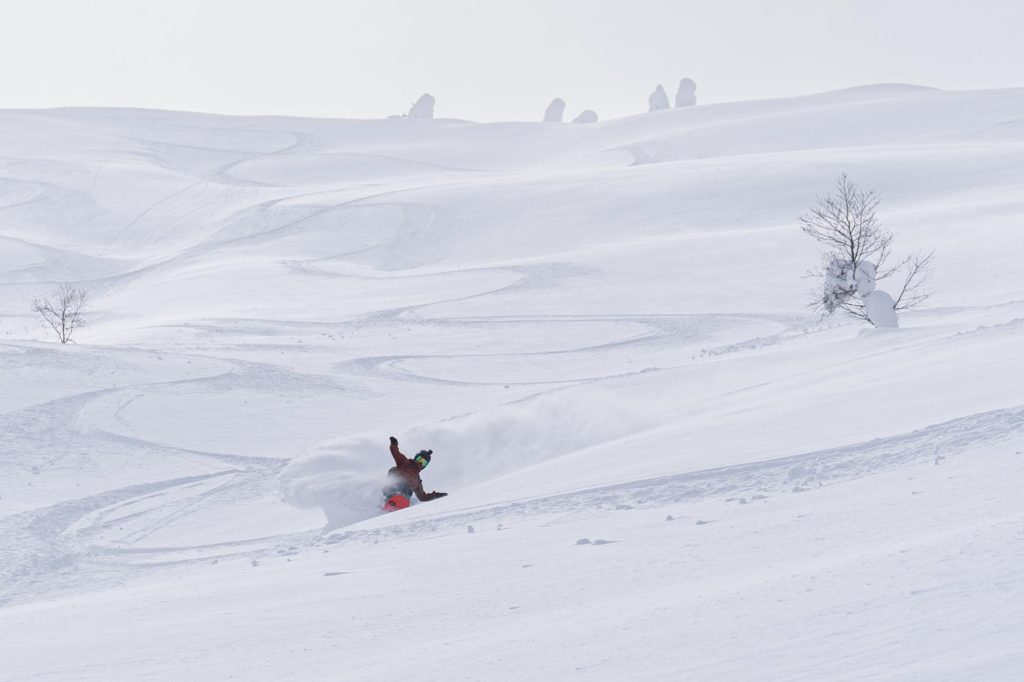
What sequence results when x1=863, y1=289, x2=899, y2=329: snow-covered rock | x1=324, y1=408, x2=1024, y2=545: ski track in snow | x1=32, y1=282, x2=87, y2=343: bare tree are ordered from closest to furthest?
x1=324, y1=408, x2=1024, y2=545: ski track in snow
x1=863, y1=289, x2=899, y2=329: snow-covered rock
x1=32, y1=282, x2=87, y2=343: bare tree

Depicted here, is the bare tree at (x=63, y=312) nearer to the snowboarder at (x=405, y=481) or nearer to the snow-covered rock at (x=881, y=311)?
the snowboarder at (x=405, y=481)

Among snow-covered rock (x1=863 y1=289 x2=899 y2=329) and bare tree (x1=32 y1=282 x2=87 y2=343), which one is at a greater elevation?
bare tree (x1=32 y1=282 x2=87 y2=343)

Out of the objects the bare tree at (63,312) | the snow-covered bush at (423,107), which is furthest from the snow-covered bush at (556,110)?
the bare tree at (63,312)

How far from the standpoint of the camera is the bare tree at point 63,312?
36.7 metres

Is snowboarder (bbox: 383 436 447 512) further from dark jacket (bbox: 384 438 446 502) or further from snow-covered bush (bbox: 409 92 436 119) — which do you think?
snow-covered bush (bbox: 409 92 436 119)

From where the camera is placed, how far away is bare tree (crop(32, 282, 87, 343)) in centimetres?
3669

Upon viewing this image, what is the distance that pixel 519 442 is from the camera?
19172mm

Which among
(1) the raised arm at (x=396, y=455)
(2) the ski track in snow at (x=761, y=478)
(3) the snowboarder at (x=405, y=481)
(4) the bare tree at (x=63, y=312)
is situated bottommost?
(2) the ski track in snow at (x=761, y=478)

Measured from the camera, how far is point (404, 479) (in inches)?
632

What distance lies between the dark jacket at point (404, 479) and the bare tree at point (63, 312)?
69.7ft

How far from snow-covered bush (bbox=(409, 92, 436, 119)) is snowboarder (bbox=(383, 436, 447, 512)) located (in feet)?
427

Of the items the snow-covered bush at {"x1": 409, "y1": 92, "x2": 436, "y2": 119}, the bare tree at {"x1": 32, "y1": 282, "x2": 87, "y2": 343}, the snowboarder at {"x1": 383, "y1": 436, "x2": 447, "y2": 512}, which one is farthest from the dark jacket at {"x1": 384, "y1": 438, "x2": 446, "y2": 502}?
the snow-covered bush at {"x1": 409, "y1": 92, "x2": 436, "y2": 119}

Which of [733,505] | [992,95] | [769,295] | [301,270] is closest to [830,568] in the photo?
[733,505]

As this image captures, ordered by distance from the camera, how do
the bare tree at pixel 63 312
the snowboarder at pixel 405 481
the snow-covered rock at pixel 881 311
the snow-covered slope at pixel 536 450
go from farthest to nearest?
the bare tree at pixel 63 312, the snow-covered rock at pixel 881 311, the snowboarder at pixel 405 481, the snow-covered slope at pixel 536 450
